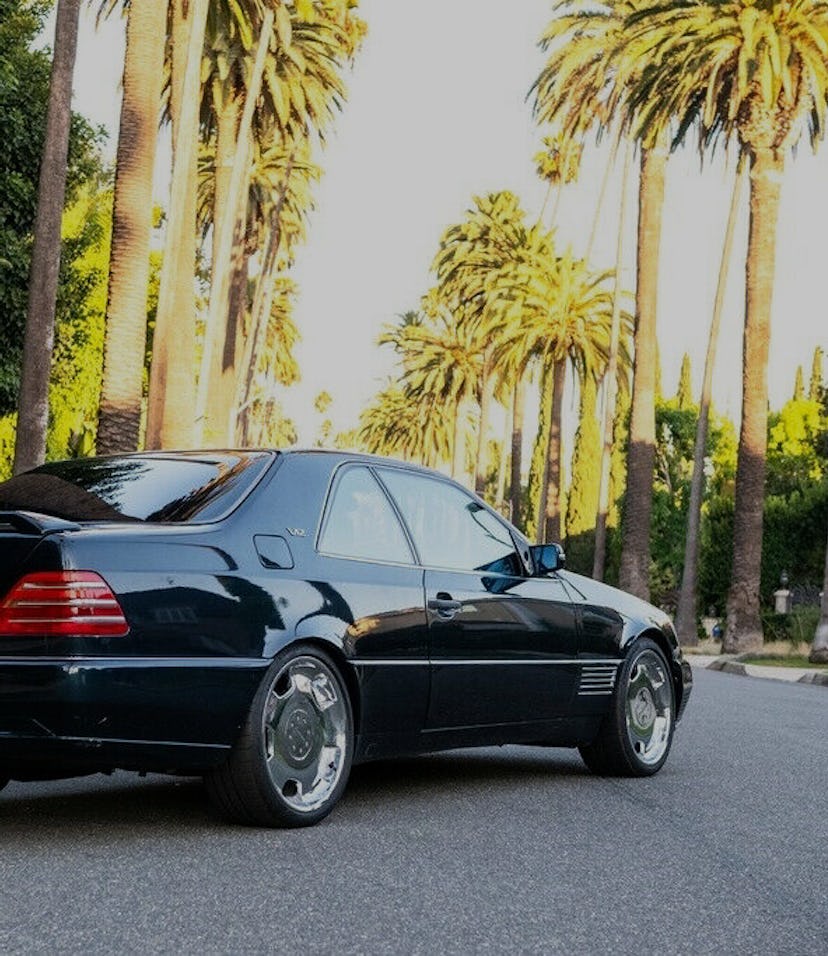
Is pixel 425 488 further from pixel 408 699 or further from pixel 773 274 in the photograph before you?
pixel 773 274

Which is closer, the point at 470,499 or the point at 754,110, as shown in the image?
the point at 470,499

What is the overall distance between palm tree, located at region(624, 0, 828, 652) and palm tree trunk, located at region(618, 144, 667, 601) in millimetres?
4307

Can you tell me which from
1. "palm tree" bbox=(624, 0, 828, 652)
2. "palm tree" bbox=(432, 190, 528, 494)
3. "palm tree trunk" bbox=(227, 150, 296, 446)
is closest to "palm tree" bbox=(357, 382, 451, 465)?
"palm tree" bbox=(432, 190, 528, 494)

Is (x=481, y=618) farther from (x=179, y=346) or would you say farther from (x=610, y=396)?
(x=610, y=396)

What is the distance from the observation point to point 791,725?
44.2 ft

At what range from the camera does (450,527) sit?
847cm

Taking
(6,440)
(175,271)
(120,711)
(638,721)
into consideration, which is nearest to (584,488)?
(6,440)

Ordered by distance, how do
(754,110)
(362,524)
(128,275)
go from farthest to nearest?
(754,110), (128,275), (362,524)

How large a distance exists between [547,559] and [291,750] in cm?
222

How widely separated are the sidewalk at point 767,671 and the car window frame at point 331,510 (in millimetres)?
15914

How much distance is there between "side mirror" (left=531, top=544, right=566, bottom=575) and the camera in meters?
8.71

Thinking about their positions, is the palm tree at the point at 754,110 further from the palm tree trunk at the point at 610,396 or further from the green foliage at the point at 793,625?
the palm tree trunk at the point at 610,396

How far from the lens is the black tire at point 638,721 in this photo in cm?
916

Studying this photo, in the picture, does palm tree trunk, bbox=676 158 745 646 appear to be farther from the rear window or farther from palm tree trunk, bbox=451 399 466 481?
palm tree trunk, bbox=451 399 466 481
